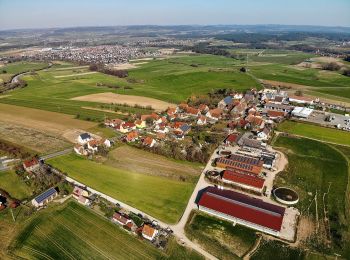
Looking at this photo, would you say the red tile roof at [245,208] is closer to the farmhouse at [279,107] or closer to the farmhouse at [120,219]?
the farmhouse at [120,219]

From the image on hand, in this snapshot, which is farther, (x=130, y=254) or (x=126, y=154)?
(x=126, y=154)

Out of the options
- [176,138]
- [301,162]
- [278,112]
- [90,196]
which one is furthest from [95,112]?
[301,162]

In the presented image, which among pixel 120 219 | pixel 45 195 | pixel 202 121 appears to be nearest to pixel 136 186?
pixel 120 219

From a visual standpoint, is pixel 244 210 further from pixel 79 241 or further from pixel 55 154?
pixel 55 154

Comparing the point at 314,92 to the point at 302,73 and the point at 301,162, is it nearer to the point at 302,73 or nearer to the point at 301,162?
the point at 302,73

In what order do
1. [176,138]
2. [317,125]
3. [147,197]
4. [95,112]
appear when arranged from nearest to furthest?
[147,197]
[176,138]
[317,125]
[95,112]

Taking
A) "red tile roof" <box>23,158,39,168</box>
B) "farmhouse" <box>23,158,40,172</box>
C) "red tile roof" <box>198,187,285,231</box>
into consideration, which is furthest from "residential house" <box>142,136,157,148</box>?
"red tile roof" <box>23,158,39,168</box>
